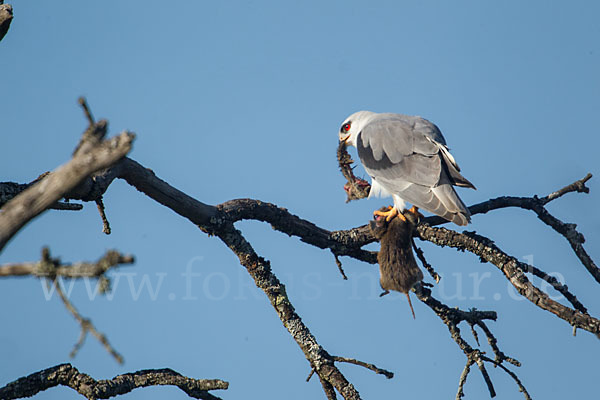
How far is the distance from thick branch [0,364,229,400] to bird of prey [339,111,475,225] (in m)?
2.32

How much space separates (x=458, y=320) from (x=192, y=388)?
6.44 feet

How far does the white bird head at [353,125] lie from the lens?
23.4ft

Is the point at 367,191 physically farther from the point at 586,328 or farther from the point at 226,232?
the point at 586,328

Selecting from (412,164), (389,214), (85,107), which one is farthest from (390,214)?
(85,107)

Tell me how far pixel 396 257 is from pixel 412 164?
4.81ft

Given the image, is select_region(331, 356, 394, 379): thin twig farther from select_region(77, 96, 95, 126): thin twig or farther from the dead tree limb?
select_region(77, 96, 95, 126): thin twig

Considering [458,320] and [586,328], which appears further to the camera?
[458,320]

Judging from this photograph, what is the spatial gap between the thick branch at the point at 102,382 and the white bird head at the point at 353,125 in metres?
3.94

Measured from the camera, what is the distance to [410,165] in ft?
20.0

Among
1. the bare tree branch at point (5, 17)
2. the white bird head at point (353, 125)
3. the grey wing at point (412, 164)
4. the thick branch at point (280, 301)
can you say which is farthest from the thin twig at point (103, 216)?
the white bird head at point (353, 125)

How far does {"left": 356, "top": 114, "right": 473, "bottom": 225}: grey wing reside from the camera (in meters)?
5.54

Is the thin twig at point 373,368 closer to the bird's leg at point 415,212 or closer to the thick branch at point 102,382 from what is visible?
Answer: the thick branch at point 102,382

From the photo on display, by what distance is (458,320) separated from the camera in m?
4.58

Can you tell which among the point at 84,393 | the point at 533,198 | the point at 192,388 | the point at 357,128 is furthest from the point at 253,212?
the point at 357,128
